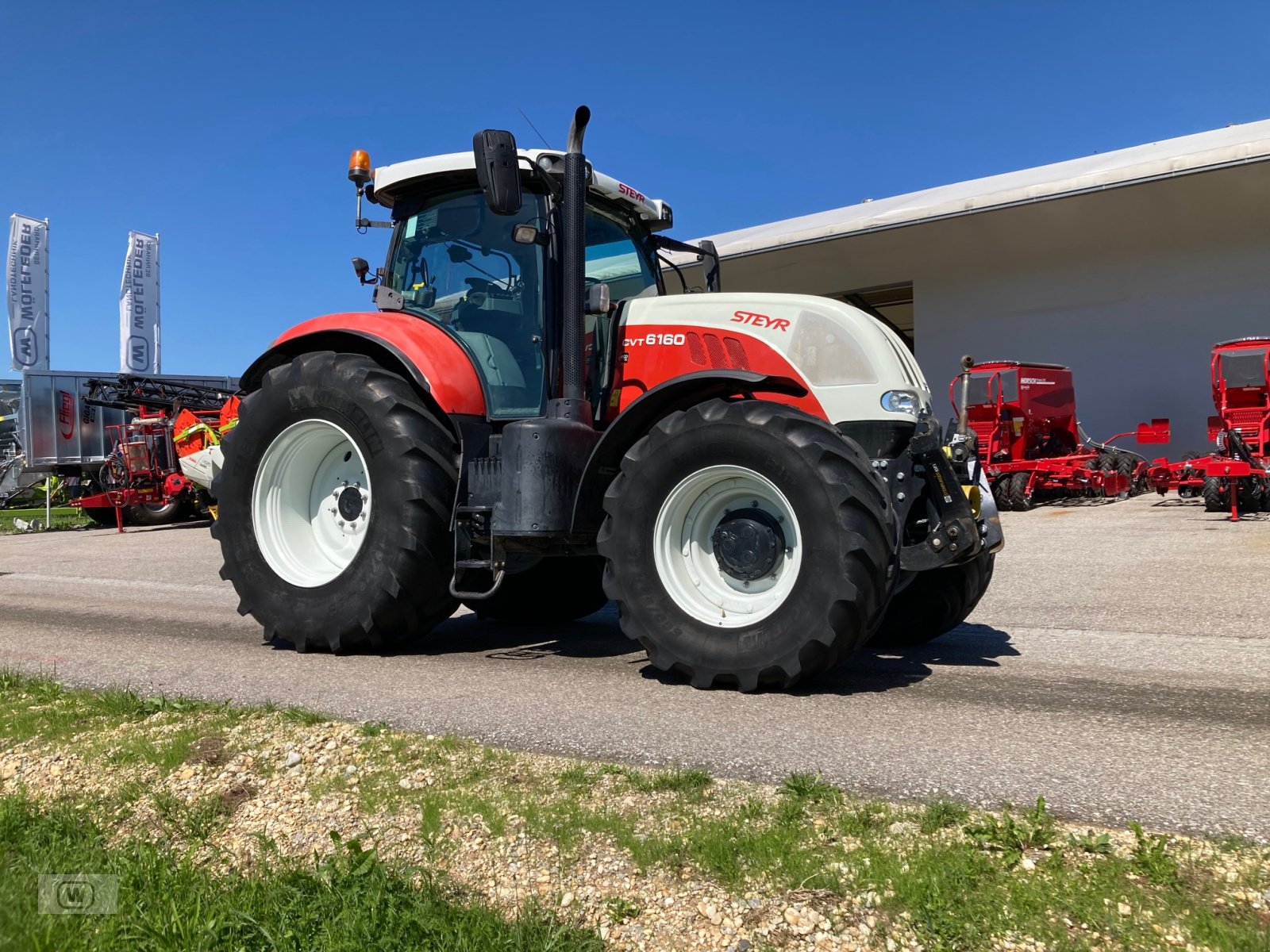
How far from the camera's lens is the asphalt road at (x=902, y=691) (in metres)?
3.00

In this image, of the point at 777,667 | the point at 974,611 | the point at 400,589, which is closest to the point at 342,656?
the point at 400,589

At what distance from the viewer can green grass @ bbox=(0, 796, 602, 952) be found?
6.63 ft

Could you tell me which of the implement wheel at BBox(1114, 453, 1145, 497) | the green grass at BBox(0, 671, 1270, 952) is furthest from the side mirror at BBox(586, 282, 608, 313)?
the implement wheel at BBox(1114, 453, 1145, 497)

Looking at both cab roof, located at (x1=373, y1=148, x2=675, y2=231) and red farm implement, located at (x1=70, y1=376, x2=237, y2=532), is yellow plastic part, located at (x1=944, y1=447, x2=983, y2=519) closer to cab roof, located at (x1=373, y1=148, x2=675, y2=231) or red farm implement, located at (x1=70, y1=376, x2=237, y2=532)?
cab roof, located at (x1=373, y1=148, x2=675, y2=231)

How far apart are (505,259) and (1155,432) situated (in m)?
15.9

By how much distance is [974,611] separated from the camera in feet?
21.5

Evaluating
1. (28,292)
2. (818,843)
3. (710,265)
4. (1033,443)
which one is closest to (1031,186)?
(1033,443)

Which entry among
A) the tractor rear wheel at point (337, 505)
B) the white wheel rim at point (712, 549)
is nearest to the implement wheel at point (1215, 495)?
the white wheel rim at point (712, 549)

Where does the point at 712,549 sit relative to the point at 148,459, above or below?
below

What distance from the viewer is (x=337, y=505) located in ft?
18.6

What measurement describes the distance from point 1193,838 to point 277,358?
521cm

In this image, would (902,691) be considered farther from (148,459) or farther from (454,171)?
(148,459)

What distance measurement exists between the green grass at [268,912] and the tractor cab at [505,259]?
10.4ft

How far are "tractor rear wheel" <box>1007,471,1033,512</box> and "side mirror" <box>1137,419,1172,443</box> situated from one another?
164 inches
